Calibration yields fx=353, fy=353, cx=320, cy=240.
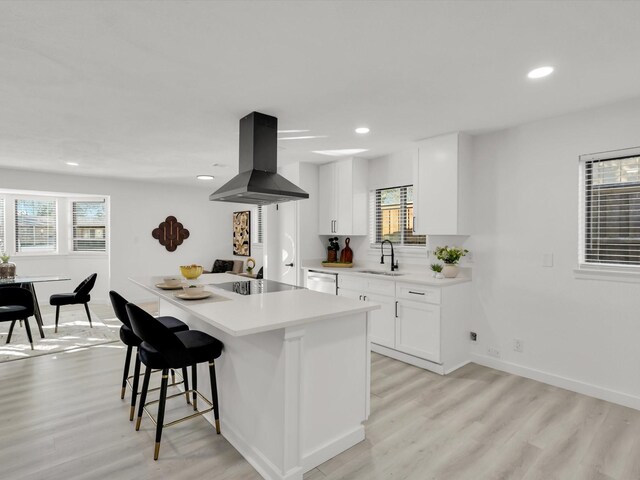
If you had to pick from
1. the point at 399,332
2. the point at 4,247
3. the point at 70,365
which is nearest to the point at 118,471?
the point at 70,365

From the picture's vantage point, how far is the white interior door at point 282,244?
17.2ft

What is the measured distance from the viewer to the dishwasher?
15.4ft

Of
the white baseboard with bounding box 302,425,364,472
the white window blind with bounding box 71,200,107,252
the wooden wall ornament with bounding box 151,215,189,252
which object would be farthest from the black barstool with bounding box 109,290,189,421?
the white window blind with bounding box 71,200,107,252

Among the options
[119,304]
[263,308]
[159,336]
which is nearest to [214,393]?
[159,336]

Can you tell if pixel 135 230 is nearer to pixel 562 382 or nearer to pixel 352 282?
pixel 352 282

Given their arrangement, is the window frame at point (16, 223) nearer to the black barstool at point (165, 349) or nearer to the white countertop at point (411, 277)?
the white countertop at point (411, 277)

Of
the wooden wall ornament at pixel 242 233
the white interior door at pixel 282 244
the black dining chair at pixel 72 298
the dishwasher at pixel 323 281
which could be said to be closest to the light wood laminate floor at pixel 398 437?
the dishwasher at pixel 323 281

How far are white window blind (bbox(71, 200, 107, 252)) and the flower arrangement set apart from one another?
6641 mm

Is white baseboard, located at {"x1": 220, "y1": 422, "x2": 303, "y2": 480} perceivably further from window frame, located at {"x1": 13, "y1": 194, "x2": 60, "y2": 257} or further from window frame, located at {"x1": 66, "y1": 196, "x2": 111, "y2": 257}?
window frame, located at {"x1": 13, "y1": 194, "x2": 60, "y2": 257}

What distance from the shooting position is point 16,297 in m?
4.29

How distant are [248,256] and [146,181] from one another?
2.60 meters

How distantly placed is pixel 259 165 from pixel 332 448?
2228 mm

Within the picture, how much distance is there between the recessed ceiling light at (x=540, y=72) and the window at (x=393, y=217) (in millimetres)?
2217

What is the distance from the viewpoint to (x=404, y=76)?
2.37 m
